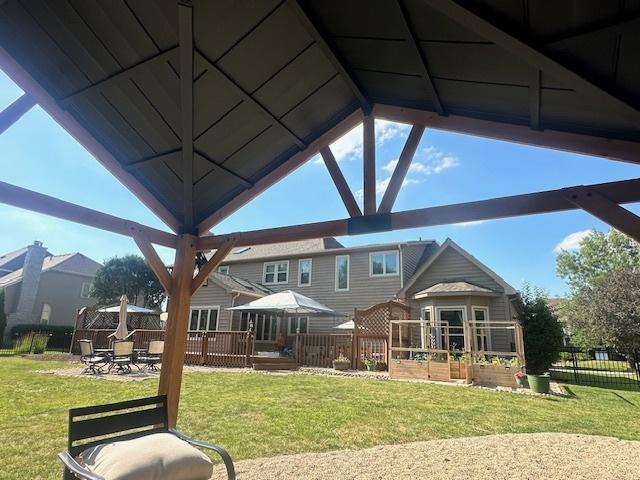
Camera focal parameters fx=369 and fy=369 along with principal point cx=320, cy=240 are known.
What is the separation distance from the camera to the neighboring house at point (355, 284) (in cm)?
1396

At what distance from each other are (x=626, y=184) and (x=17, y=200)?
5.46 metres

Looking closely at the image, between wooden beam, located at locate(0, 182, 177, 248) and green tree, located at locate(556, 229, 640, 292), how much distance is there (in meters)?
33.8

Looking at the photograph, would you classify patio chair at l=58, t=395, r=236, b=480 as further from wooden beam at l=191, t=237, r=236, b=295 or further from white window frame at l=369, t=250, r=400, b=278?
white window frame at l=369, t=250, r=400, b=278

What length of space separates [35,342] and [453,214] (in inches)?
829

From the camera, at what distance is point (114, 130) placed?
3.92 m

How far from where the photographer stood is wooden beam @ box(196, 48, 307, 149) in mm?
3447

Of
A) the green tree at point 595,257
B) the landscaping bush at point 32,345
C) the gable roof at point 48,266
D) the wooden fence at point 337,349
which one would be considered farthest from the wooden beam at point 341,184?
the green tree at point 595,257

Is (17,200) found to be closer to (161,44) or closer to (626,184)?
(161,44)

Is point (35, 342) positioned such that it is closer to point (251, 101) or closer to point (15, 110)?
point (15, 110)

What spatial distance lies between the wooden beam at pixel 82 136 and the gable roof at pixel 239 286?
39.7 feet

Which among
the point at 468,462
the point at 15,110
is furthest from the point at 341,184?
the point at 468,462

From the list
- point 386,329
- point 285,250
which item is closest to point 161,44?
point 386,329

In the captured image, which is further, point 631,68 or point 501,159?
point 501,159

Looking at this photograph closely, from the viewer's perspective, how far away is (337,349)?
14172mm
